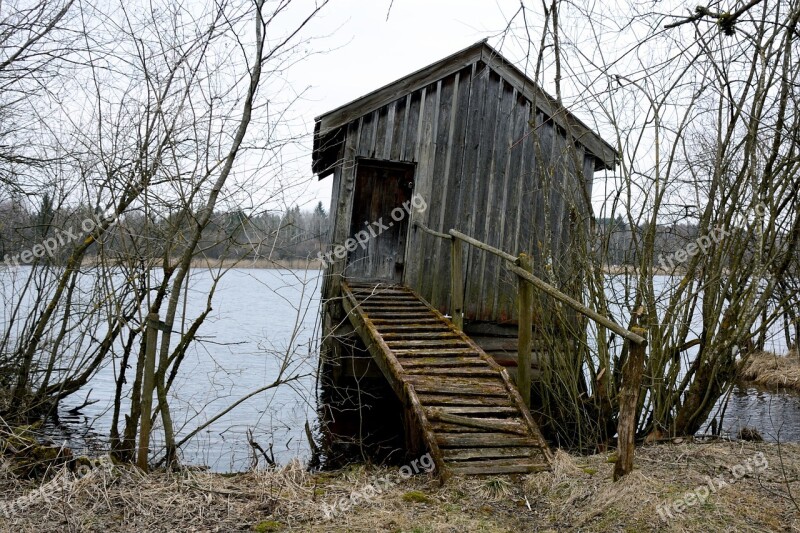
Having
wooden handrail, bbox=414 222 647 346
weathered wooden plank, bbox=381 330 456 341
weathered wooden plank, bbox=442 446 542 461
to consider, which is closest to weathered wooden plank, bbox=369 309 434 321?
weathered wooden plank, bbox=381 330 456 341

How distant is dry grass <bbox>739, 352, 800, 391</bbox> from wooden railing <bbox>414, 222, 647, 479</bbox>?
28.7 feet

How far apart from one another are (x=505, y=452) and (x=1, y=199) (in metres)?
6.53

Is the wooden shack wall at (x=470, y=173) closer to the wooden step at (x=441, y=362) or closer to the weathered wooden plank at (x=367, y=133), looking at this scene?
the weathered wooden plank at (x=367, y=133)

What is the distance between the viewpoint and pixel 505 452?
5688 millimetres

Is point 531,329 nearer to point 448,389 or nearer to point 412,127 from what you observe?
point 448,389

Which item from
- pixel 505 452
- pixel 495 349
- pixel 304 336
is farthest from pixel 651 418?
pixel 304 336

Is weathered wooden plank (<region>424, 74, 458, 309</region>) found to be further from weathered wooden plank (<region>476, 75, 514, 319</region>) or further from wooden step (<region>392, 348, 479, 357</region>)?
wooden step (<region>392, 348, 479, 357</region>)

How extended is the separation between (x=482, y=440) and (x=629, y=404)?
143 cm

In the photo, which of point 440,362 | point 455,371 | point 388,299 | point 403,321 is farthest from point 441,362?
point 388,299

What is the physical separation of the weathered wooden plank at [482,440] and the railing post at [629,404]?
1.08 meters

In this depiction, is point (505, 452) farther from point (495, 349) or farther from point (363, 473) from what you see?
point (495, 349)

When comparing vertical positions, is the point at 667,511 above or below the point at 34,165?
below

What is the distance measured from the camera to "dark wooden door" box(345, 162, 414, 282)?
40.9 feet

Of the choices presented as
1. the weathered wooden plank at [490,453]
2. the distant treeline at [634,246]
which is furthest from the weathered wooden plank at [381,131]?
the weathered wooden plank at [490,453]
